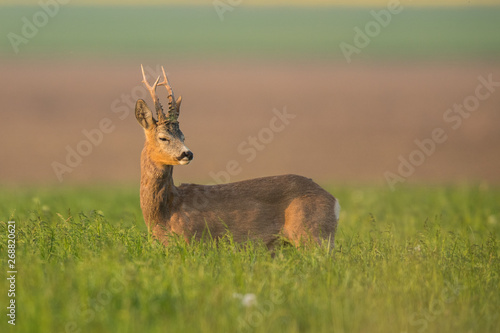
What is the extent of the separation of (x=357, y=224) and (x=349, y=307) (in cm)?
672

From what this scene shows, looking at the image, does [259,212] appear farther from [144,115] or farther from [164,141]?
[144,115]

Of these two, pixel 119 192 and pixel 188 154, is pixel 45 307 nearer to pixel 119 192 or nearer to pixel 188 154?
pixel 188 154

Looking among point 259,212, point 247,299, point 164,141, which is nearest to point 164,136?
point 164,141

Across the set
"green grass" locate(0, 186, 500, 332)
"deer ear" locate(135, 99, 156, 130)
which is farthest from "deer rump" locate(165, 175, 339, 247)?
"deer ear" locate(135, 99, 156, 130)

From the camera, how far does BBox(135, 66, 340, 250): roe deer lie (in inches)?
350

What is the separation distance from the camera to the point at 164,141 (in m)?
8.95

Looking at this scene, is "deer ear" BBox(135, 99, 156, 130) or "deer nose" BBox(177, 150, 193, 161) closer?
"deer nose" BBox(177, 150, 193, 161)

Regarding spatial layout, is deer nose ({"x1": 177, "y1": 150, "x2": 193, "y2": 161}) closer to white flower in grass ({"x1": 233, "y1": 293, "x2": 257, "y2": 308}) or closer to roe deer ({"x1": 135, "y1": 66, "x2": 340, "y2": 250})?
roe deer ({"x1": 135, "y1": 66, "x2": 340, "y2": 250})

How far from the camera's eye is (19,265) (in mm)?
7496

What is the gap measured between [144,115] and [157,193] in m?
0.92

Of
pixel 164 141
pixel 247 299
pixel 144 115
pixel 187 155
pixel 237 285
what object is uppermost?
pixel 144 115

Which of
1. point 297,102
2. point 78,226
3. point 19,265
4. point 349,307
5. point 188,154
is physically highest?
point 297,102

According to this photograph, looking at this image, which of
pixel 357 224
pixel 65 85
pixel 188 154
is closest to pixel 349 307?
pixel 188 154

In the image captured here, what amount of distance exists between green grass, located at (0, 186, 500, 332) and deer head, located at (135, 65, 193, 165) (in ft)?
3.00
